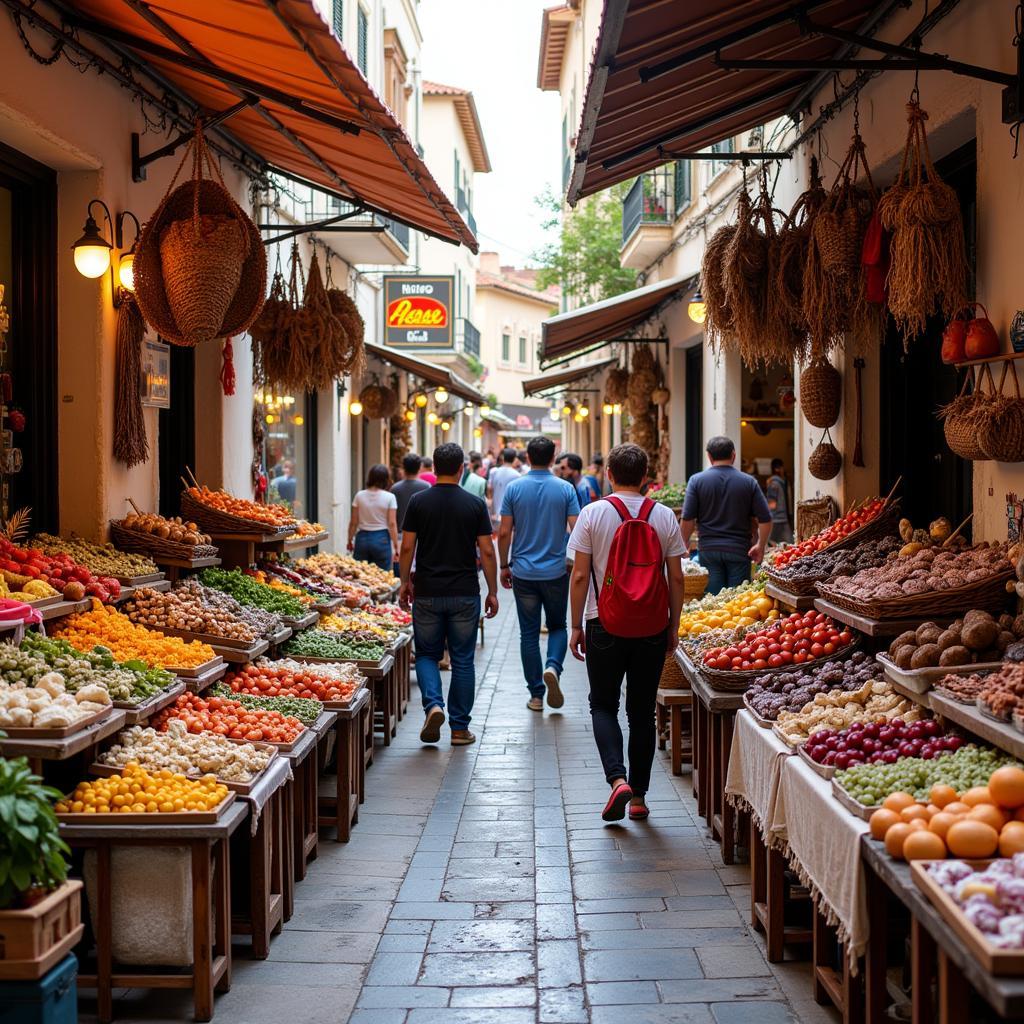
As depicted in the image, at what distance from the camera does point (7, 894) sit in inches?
142

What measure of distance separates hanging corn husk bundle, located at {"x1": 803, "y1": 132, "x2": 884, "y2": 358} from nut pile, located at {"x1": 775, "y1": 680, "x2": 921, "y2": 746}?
2530 millimetres

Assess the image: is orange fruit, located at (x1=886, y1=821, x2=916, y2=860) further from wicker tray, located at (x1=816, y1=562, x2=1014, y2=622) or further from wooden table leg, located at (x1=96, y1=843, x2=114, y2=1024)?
wooden table leg, located at (x1=96, y1=843, x2=114, y2=1024)

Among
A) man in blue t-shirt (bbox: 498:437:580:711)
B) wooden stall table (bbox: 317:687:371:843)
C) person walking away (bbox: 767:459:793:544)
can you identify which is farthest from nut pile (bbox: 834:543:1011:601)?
person walking away (bbox: 767:459:793:544)

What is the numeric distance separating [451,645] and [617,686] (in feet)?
7.81

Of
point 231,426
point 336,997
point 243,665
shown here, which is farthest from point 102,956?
point 231,426

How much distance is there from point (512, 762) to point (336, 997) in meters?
4.00

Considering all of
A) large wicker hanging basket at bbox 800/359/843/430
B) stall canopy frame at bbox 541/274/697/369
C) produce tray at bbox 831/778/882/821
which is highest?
stall canopy frame at bbox 541/274/697/369

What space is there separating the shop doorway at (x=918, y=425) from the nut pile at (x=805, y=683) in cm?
213

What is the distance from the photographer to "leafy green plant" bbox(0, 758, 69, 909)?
11.8 feet

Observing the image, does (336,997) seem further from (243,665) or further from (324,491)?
(324,491)

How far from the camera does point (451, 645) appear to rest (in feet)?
30.4

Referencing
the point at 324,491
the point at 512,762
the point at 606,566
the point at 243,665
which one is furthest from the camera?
the point at 324,491

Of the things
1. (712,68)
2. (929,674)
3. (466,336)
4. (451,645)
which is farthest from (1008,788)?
(466,336)

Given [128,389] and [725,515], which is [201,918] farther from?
[725,515]
